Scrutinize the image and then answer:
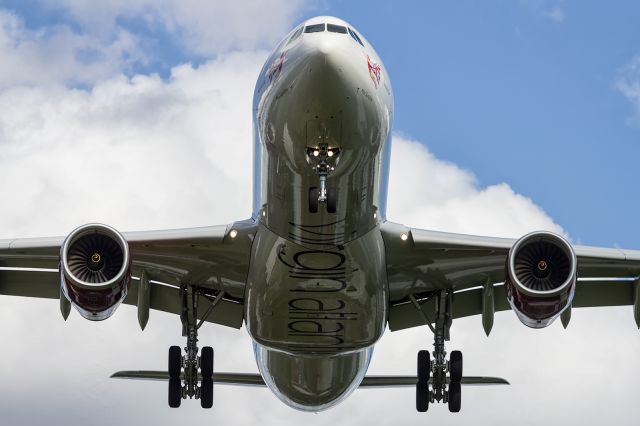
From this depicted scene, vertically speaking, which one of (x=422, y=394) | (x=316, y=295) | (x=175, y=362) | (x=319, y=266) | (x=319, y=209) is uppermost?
(x=319, y=209)

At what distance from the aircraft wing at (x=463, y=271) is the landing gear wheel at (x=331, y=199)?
92.5 inches

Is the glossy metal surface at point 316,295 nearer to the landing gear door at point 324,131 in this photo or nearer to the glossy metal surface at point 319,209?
the glossy metal surface at point 319,209

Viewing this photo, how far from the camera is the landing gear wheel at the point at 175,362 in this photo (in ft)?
78.8

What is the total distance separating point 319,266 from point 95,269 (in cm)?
395

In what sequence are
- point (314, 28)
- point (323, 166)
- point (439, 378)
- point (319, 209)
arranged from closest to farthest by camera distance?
point (323, 166)
point (314, 28)
point (319, 209)
point (439, 378)

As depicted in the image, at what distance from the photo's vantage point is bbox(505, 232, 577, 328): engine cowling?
19.3 metres

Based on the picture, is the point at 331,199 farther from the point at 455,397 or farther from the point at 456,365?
the point at 455,397

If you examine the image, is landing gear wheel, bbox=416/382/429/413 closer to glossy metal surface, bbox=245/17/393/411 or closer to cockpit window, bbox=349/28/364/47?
glossy metal surface, bbox=245/17/393/411

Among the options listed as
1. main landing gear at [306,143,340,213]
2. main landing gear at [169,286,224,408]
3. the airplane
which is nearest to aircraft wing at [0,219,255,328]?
the airplane

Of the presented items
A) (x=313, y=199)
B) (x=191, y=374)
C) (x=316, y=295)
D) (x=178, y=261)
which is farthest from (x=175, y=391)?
(x=313, y=199)

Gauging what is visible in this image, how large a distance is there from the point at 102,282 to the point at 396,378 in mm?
7726

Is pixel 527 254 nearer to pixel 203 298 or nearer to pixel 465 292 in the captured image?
pixel 465 292

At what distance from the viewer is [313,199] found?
17859 millimetres

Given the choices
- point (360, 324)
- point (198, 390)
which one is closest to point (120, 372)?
point (198, 390)
